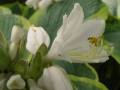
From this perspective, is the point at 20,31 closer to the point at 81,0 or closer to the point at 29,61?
the point at 29,61

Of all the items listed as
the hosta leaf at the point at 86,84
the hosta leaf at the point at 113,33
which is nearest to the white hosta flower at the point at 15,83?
the hosta leaf at the point at 86,84

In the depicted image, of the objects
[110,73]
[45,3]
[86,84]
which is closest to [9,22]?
[45,3]

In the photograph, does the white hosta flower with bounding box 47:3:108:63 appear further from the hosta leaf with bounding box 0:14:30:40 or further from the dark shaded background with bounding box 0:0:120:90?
the dark shaded background with bounding box 0:0:120:90

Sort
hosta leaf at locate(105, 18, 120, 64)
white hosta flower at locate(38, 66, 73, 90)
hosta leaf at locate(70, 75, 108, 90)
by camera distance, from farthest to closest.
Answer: hosta leaf at locate(105, 18, 120, 64)
hosta leaf at locate(70, 75, 108, 90)
white hosta flower at locate(38, 66, 73, 90)

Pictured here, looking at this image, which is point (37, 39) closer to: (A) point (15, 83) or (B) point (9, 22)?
(A) point (15, 83)

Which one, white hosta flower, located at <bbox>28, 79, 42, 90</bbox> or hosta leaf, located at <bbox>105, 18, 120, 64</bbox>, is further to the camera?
hosta leaf, located at <bbox>105, 18, 120, 64</bbox>

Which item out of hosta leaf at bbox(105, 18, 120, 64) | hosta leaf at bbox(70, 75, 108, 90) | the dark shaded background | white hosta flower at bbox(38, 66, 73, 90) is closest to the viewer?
white hosta flower at bbox(38, 66, 73, 90)

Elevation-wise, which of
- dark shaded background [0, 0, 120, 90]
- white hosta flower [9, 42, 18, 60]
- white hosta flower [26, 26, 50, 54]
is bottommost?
dark shaded background [0, 0, 120, 90]

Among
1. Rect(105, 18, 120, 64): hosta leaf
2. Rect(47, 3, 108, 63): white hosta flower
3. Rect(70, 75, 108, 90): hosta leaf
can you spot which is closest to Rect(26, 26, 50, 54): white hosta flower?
Rect(47, 3, 108, 63): white hosta flower
